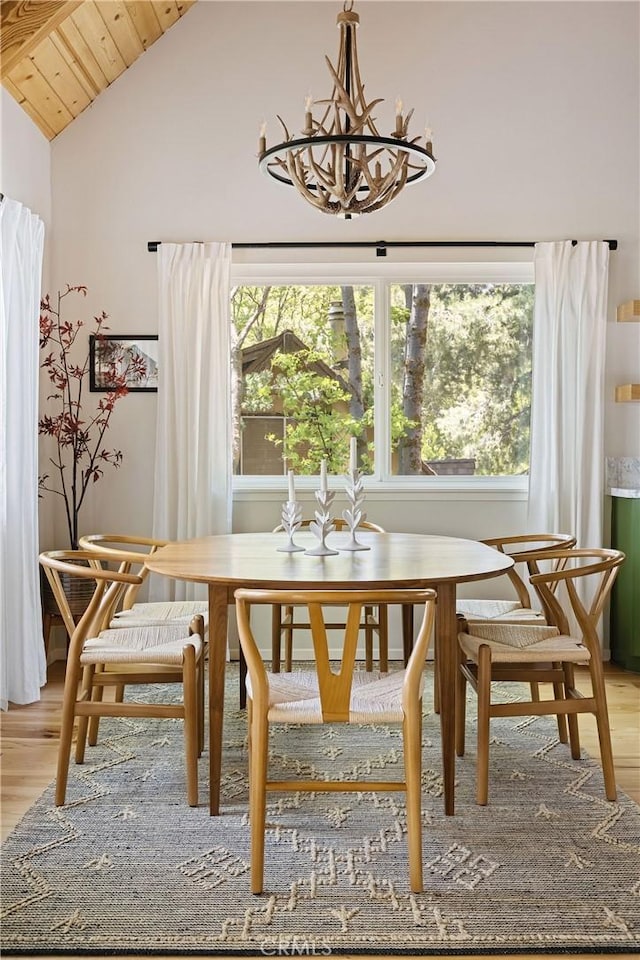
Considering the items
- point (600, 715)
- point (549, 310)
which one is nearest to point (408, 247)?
point (549, 310)

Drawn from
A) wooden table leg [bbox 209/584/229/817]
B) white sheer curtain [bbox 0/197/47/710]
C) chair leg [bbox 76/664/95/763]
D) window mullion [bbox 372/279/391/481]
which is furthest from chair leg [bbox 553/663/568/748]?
white sheer curtain [bbox 0/197/47/710]

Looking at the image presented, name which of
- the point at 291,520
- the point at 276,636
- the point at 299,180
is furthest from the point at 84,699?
the point at 299,180

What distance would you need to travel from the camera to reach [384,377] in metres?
4.70

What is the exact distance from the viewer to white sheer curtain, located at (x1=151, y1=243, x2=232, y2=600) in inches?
176

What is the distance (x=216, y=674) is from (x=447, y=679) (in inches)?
27.3

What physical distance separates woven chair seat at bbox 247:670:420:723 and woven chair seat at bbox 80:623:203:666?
1.24 ft

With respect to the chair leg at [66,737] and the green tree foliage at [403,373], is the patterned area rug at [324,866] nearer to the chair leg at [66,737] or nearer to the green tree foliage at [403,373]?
the chair leg at [66,737]

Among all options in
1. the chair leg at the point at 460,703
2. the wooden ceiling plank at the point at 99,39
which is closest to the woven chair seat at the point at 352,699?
the chair leg at the point at 460,703

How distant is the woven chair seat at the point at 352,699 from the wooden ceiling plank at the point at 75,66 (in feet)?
9.97

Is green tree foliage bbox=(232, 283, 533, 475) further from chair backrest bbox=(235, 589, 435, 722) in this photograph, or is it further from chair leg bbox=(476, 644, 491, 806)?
Result: chair backrest bbox=(235, 589, 435, 722)

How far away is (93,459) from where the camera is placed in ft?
14.7

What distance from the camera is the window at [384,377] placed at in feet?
15.4

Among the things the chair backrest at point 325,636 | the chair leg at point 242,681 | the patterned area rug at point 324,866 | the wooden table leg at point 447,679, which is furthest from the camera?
the chair leg at point 242,681

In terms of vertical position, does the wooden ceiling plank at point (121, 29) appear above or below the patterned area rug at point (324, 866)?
above
